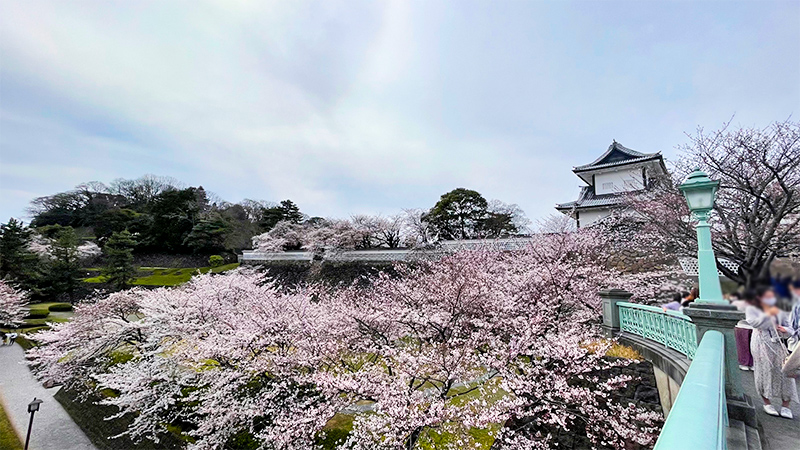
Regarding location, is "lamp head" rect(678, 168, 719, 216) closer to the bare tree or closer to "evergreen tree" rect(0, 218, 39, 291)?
A: the bare tree

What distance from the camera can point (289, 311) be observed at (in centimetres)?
876

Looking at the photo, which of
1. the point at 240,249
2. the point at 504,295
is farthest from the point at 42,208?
the point at 504,295

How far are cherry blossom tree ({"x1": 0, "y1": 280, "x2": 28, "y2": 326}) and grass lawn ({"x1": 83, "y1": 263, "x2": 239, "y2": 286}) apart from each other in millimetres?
7157

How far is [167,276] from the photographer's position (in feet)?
96.3

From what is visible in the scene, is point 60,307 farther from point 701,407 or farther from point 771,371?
point 771,371

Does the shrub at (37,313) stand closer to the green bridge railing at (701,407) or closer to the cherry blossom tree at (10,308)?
the cherry blossom tree at (10,308)

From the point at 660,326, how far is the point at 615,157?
1469 centimetres

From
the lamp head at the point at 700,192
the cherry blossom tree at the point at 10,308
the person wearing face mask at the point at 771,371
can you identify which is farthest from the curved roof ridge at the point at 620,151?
the cherry blossom tree at the point at 10,308

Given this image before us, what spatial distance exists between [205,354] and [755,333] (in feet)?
31.1

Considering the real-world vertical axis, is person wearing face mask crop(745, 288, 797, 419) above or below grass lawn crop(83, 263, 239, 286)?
above

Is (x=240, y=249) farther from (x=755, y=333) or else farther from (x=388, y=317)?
(x=755, y=333)

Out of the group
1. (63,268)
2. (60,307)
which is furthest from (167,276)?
(60,307)

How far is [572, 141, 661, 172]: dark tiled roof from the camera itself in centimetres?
1648

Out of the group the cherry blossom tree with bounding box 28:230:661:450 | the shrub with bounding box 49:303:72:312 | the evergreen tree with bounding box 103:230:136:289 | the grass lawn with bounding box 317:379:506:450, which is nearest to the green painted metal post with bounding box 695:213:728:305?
the cherry blossom tree with bounding box 28:230:661:450
